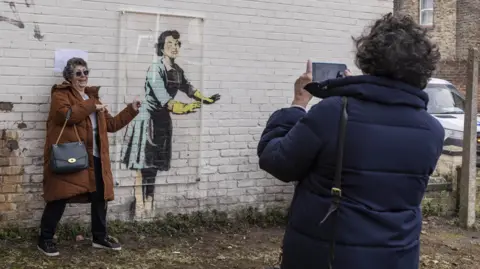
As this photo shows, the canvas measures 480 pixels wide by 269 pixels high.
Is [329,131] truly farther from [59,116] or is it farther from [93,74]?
[93,74]

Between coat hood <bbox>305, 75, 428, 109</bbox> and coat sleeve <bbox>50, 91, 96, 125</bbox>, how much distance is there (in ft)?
9.38

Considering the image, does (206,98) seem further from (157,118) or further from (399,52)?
(399,52)

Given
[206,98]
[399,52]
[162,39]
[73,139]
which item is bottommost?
[73,139]

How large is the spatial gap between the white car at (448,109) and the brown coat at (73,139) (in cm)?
644

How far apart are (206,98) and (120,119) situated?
1066 millimetres

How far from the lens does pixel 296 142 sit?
2145 millimetres

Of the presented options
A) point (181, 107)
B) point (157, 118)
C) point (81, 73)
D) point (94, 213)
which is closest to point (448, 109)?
point (181, 107)

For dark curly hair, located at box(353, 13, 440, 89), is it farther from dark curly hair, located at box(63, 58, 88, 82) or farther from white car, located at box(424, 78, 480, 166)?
white car, located at box(424, 78, 480, 166)

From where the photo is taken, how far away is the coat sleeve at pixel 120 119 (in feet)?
16.5

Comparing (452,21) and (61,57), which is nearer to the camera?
(61,57)

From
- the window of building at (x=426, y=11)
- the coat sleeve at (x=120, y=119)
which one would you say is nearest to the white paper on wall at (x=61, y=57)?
the coat sleeve at (x=120, y=119)

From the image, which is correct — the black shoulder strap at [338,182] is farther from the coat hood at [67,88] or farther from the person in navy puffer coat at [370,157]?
the coat hood at [67,88]

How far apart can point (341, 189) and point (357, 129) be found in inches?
9.3

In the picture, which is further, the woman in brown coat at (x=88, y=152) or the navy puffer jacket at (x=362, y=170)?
the woman in brown coat at (x=88, y=152)
